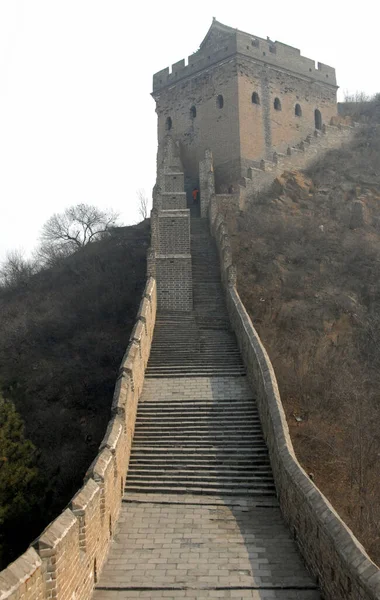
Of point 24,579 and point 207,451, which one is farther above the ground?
point 207,451

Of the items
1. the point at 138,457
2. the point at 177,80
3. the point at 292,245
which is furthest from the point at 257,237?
the point at 138,457

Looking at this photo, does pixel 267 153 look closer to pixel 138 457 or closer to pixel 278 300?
pixel 278 300

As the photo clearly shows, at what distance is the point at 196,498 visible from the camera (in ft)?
34.2

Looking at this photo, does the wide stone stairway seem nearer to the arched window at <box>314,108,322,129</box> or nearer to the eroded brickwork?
the eroded brickwork

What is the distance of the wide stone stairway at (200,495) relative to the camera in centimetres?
792

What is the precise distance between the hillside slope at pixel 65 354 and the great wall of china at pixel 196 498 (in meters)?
1.90

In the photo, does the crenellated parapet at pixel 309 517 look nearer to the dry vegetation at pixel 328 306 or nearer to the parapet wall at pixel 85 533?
the dry vegetation at pixel 328 306

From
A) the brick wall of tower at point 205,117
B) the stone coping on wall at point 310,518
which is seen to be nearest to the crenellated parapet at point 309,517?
the stone coping on wall at point 310,518

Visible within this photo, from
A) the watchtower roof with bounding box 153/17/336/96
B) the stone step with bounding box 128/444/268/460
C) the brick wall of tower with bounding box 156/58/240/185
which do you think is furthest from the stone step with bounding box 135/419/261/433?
the watchtower roof with bounding box 153/17/336/96

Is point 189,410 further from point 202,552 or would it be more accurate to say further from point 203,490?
point 202,552

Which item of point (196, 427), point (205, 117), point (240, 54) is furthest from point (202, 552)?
point (240, 54)

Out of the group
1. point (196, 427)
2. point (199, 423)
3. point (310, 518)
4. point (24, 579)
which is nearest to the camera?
point (24, 579)

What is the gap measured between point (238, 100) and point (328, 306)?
1246 cm

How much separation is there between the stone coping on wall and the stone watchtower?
15.8m
